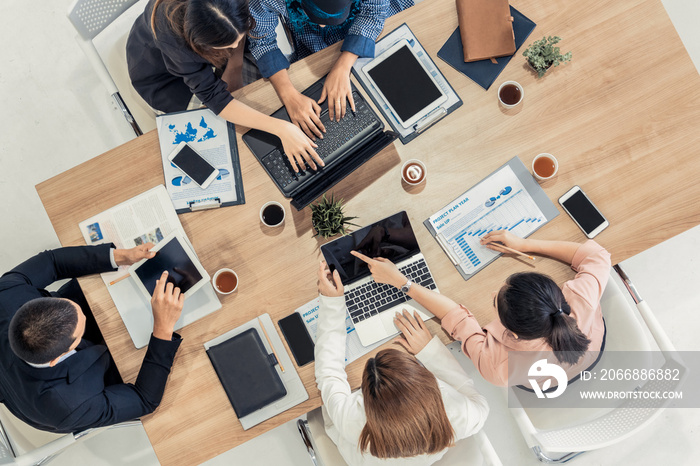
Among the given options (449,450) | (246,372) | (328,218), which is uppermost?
(328,218)

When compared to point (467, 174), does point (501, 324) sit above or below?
below

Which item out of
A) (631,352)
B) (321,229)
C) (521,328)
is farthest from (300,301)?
(631,352)

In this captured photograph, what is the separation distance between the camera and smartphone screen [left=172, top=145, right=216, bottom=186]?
159cm

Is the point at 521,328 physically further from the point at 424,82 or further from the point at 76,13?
the point at 76,13

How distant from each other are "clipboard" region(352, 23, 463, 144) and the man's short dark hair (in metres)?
1.25

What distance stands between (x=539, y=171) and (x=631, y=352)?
2.34ft

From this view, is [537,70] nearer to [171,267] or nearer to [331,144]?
[331,144]

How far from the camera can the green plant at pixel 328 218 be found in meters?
1.53

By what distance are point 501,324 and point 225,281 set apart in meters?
0.93

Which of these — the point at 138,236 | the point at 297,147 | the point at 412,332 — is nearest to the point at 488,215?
the point at 412,332

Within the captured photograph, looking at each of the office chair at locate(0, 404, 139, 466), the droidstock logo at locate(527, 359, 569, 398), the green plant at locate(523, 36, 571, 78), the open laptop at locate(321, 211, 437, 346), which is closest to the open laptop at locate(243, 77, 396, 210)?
the open laptop at locate(321, 211, 437, 346)

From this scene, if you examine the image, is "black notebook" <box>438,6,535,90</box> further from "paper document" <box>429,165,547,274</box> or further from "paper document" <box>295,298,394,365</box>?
"paper document" <box>295,298,394,365</box>

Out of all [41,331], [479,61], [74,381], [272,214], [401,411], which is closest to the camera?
[401,411]

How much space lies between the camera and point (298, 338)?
1.54m
